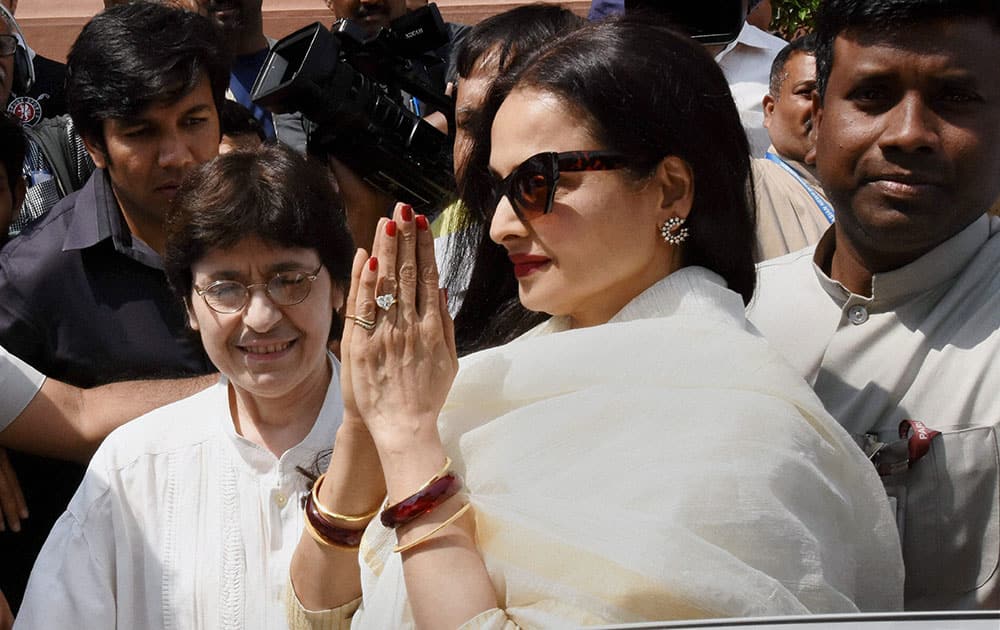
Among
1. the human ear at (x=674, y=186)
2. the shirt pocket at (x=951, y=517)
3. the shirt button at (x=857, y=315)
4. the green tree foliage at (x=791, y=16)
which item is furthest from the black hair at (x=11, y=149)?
the green tree foliage at (x=791, y=16)

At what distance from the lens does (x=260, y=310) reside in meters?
2.58

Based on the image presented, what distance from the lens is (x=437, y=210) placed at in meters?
3.51

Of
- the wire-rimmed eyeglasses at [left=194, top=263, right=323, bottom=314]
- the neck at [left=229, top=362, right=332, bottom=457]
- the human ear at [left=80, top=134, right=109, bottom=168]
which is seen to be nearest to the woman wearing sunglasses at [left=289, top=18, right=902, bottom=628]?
the neck at [left=229, top=362, right=332, bottom=457]

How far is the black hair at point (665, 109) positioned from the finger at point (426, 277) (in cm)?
29

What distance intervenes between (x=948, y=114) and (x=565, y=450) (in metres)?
0.84

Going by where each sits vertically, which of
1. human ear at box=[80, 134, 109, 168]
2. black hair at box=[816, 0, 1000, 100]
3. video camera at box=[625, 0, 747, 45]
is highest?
black hair at box=[816, 0, 1000, 100]

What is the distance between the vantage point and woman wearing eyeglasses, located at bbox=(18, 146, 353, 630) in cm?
242

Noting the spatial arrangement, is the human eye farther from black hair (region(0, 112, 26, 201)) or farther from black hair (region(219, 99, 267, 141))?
black hair (region(219, 99, 267, 141))

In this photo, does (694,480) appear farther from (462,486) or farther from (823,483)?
(462,486)

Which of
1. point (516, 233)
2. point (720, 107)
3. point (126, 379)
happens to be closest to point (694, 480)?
point (516, 233)

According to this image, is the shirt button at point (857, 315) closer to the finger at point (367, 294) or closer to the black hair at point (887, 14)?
the black hair at point (887, 14)

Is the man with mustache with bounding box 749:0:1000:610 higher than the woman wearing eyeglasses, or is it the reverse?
the man with mustache with bounding box 749:0:1000:610

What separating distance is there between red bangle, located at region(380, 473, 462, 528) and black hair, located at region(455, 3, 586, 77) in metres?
1.65

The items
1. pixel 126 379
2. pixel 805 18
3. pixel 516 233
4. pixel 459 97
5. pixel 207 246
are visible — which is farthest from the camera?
pixel 805 18
